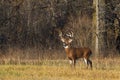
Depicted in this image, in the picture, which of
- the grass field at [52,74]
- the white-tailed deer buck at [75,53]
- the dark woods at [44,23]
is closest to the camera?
the grass field at [52,74]

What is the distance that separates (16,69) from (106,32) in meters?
12.2

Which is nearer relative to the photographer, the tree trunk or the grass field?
the grass field

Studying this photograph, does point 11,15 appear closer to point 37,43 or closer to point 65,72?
point 37,43

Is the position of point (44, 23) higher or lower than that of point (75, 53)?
lower

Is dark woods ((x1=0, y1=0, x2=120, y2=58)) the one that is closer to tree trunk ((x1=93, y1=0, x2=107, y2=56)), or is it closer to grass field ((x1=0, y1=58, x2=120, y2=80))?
tree trunk ((x1=93, y1=0, x2=107, y2=56))

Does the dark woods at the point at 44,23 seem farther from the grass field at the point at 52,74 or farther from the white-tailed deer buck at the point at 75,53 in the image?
the grass field at the point at 52,74

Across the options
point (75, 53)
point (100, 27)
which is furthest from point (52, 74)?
point (100, 27)

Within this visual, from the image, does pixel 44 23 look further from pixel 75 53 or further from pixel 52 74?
pixel 52 74

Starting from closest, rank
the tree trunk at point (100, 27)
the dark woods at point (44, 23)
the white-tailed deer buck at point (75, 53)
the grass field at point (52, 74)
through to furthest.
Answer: the grass field at point (52, 74)
the white-tailed deer buck at point (75, 53)
the tree trunk at point (100, 27)
the dark woods at point (44, 23)

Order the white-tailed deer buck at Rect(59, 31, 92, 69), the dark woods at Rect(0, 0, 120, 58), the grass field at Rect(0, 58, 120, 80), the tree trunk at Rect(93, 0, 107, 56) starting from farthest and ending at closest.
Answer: the dark woods at Rect(0, 0, 120, 58)
the tree trunk at Rect(93, 0, 107, 56)
the white-tailed deer buck at Rect(59, 31, 92, 69)
the grass field at Rect(0, 58, 120, 80)

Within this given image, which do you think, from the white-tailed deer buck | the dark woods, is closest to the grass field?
the white-tailed deer buck

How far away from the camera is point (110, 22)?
31.4m

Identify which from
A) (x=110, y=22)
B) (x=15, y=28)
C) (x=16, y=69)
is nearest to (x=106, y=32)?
(x=110, y=22)

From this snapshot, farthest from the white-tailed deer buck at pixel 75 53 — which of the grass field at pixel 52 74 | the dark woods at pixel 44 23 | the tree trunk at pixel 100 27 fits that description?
the dark woods at pixel 44 23
